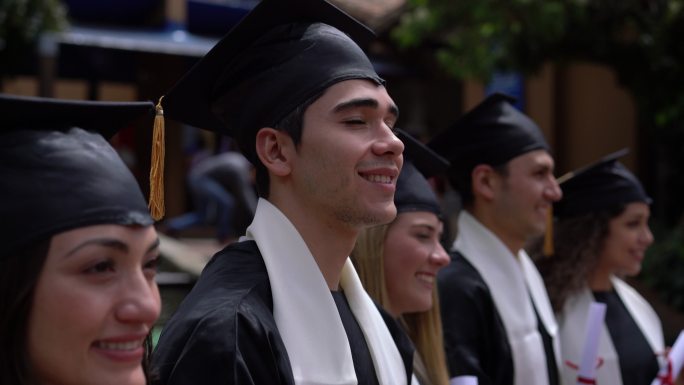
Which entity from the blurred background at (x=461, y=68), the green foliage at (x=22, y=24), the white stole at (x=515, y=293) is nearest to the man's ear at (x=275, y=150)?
the white stole at (x=515, y=293)

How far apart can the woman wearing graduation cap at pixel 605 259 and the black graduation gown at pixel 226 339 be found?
2.45m

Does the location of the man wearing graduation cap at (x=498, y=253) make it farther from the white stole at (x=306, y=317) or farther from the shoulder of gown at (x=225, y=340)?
the shoulder of gown at (x=225, y=340)

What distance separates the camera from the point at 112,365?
1.68 metres

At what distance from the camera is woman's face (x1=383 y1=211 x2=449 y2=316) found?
3.36 metres

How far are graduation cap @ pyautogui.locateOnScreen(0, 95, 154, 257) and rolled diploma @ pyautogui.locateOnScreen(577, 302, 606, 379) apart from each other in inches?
91.7

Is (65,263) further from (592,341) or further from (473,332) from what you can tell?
(592,341)

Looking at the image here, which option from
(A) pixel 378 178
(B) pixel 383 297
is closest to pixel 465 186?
(B) pixel 383 297

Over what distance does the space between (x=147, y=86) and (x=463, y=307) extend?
47.8 feet

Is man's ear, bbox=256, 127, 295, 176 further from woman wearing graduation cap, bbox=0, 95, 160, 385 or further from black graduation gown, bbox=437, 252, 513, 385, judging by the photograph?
black graduation gown, bbox=437, 252, 513, 385

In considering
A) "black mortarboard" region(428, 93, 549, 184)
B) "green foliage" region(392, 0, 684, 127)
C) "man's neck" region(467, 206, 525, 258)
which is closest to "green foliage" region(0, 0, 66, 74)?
"green foliage" region(392, 0, 684, 127)

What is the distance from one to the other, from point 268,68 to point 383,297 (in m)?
1.15

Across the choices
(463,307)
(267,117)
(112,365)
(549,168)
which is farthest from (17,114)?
(549,168)

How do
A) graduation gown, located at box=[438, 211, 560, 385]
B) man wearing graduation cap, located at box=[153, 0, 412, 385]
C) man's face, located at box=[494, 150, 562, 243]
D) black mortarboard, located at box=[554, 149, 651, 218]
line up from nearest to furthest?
man wearing graduation cap, located at box=[153, 0, 412, 385], graduation gown, located at box=[438, 211, 560, 385], man's face, located at box=[494, 150, 562, 243], black mortarboard, located at box=[554, 149, 651, 218]

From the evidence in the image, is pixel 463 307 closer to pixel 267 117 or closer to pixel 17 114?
pixel 267 117
